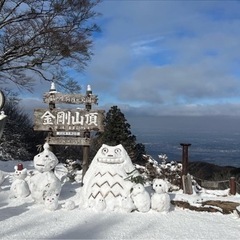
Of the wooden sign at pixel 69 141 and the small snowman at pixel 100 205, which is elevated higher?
the wooden sign at pixel 69 141

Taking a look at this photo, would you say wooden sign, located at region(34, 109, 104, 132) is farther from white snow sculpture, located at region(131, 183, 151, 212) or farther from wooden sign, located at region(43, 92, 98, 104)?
white snow sculpture, located at region(131, 183, 151, 212)

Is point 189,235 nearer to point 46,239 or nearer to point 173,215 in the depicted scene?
point 173,215

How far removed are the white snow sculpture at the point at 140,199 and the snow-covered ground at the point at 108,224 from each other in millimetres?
97

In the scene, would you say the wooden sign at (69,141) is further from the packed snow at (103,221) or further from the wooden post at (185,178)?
the wooden post at (185,178)

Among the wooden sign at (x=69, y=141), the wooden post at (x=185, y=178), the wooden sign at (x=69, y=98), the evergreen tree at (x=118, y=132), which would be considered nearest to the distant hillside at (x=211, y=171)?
the evergreen tree at (x=118, y=132)

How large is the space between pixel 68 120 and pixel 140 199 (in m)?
2.67

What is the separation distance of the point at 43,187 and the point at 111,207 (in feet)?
4.22

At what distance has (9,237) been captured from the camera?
439cm

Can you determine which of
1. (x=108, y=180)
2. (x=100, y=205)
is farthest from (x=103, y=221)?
(x=108, y=180)

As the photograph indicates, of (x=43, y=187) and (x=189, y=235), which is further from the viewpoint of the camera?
(x=43, y=187)

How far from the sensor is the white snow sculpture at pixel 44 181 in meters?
6.20

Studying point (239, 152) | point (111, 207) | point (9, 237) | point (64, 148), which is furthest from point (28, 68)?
point (239, 152)

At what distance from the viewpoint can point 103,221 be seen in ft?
17.2

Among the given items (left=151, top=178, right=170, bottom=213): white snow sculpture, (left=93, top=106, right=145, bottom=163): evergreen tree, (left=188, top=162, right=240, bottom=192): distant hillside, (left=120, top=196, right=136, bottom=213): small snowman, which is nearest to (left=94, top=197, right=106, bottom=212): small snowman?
(left=120, top=196, right=136, bottom=213): small snowman
